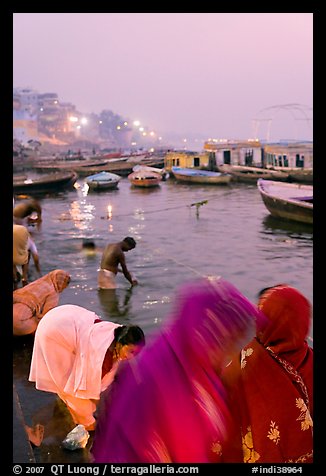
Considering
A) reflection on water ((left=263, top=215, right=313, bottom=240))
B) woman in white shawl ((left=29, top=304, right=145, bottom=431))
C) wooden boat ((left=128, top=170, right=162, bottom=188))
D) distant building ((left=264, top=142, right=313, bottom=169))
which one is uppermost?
distant building ((left=264, top=142, right=313, bottom=169))

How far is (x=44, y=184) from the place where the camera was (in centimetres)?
2627

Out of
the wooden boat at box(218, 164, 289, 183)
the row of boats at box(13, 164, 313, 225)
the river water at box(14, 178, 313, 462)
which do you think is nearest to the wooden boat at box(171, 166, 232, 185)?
the row of boats at box(13, 164, 313, 225)

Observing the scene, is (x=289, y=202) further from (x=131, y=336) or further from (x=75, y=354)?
(x=131, y=336)

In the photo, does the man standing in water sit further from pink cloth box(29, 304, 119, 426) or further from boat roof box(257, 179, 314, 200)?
boat roof box(257, 179, 314, 200)

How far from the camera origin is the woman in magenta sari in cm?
189

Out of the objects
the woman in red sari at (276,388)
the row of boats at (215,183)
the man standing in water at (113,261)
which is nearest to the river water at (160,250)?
the man standing in water at (113,261)

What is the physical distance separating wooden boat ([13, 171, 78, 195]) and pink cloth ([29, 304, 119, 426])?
21296 millimetres

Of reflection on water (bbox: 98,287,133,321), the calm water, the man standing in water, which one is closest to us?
reflection on water (bbox: 98,287,133,321)

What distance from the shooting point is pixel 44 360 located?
3.54m

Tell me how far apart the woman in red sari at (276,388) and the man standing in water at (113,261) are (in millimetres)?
5320

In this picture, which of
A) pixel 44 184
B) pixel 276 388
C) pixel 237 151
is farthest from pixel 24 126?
pixel 276 388

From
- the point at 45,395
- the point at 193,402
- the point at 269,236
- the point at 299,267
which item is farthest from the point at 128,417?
the point at 269,236

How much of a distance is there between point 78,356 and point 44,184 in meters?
23.9

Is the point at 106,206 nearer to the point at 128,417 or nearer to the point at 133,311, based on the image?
the point at 133,311
